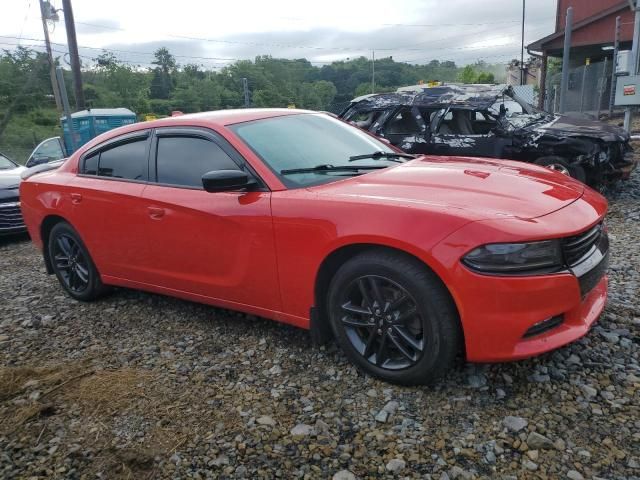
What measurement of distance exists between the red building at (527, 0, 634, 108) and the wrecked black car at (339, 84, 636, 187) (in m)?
13.4

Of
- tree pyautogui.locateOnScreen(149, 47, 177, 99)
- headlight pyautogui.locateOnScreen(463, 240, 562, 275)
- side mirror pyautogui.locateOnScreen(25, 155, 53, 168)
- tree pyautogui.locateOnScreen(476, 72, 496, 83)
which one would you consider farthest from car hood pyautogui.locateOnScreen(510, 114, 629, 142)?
tree pyautogui.locateOnScreen(476, 72, 496, 83)

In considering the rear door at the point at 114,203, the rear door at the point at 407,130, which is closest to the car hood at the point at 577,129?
the rear door at the point at 407,130

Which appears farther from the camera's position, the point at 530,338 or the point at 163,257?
the point at 163,257

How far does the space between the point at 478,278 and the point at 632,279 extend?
2.40m

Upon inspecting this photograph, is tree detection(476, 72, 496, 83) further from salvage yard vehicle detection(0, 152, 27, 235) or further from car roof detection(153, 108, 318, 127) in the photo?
car roof detection(153, 108, 318, 127)

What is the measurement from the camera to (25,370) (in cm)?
332

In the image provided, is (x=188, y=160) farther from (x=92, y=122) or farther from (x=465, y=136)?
(x=92, y=122)

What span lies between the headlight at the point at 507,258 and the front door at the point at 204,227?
119 cm

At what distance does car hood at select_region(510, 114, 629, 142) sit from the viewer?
22.6ft

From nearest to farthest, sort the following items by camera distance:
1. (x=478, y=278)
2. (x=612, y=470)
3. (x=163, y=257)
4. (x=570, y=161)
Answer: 1. (x=612, y=470)
2. (x=478, y=278)
3. (x=163, y=257)
4. (x=570, y=161)

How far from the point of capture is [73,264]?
4441 mm

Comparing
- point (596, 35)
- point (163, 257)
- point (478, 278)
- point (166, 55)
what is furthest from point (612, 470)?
point (166, 55)

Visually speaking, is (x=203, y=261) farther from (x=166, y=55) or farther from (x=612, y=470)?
(x=166, y=55)

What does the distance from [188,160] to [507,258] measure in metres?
2.23
